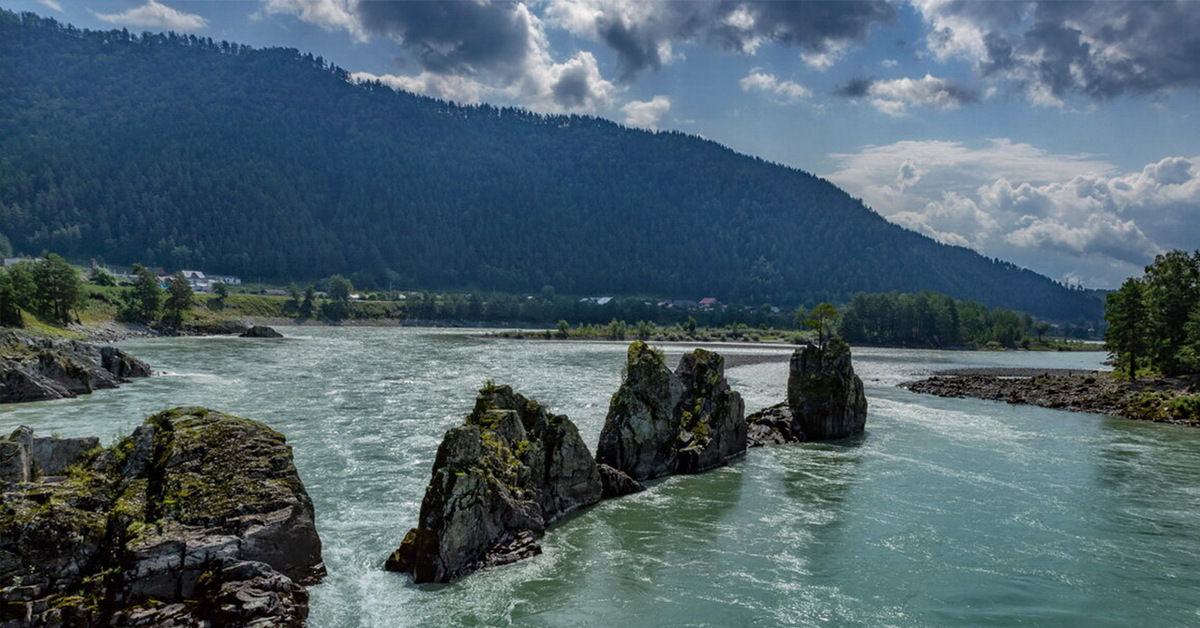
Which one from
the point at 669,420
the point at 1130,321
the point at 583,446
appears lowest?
the point at 583,446

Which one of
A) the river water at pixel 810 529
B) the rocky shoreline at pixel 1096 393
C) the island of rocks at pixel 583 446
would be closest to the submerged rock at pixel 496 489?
the island of rocks at pixel 583 446

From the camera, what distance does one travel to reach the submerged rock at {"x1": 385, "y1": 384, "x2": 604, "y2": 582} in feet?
67.3

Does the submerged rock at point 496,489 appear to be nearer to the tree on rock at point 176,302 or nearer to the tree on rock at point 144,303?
the tree on rock at point 144,303

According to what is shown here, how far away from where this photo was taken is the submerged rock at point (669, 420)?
33.3 metres

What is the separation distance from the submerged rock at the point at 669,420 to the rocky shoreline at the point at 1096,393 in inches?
1741

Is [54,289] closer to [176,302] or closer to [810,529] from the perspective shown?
[176,302]

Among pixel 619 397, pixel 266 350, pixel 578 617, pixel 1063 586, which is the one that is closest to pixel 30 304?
pixel 266 350

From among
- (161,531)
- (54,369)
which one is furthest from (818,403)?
(54,369)

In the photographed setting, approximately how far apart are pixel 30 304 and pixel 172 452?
11883 cm

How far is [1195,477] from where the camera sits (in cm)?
3581

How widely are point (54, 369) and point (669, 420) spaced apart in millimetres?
52864

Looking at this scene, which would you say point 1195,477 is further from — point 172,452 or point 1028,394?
point 172,452

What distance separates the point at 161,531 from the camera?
54.1 feet

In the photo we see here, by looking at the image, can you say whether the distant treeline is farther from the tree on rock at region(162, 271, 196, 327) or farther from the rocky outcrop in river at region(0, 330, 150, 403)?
the tree on rock at region(162, 271, 196, 327)
